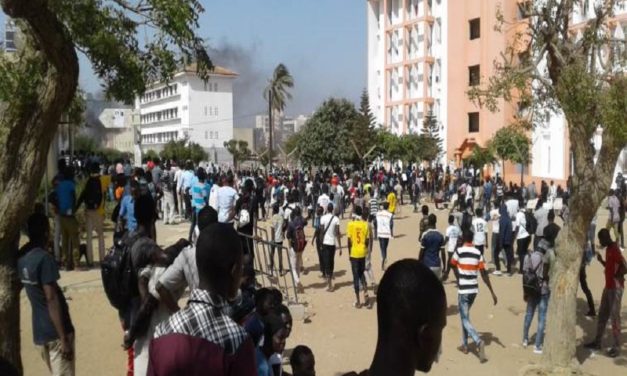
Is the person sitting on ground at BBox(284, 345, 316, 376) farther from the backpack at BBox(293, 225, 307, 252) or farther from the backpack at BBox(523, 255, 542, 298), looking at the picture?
the backpack at BBox(293, 225, 307, 252)

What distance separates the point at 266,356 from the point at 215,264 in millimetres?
1821

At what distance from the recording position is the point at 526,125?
34.1 ft

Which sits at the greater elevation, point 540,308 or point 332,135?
point 332,135

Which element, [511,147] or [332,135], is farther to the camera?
[332,135]

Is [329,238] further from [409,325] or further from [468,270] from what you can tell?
[409,325]

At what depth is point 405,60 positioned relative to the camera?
176 ft

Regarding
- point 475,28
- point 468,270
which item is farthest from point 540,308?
point 475,28

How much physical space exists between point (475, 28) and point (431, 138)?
9.73 meters

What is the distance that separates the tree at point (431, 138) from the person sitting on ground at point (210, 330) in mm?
41647

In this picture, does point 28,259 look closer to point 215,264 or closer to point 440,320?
point 215,264

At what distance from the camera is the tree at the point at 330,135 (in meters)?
49.0

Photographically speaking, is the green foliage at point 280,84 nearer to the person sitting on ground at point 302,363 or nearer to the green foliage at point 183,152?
the green foliage at point 183,152

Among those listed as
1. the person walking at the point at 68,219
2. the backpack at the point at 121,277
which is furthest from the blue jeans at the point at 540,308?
the person walking at the point at 68,219

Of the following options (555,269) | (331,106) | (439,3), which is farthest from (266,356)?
(439,3)
